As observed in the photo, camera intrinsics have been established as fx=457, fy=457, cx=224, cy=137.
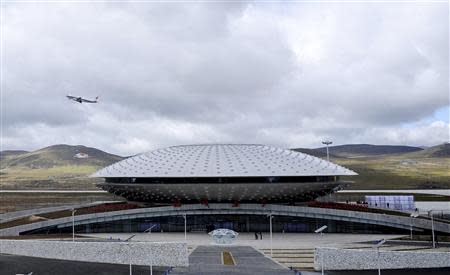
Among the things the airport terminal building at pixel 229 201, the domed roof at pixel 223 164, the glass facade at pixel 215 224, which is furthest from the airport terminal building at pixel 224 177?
the glass facade at pixel 215 224

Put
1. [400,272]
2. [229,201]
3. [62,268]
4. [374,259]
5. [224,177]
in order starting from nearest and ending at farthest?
[400,272] → [374,259] → [62,268] → [224,177] → [229,201]

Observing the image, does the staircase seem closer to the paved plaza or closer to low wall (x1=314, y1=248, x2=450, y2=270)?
low wall (x1=314, y1=248, x2=450, y2=270)

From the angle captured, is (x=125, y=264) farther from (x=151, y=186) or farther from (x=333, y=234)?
(x=333, y=234)

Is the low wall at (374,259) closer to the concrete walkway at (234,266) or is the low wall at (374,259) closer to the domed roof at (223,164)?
the concrete walkway at (234,266)

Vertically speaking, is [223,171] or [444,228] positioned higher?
[223,171]

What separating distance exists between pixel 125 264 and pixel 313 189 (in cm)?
3817

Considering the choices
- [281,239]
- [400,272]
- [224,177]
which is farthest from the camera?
[224,177]

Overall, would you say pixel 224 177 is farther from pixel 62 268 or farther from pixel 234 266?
pixel 62 268

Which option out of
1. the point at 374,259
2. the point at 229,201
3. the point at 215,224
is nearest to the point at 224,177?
the point at 229,201

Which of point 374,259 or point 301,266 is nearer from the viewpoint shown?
point 374,259

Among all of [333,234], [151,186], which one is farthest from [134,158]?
[333,234]

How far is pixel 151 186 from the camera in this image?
2778 inches

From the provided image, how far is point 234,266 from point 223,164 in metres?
32.0

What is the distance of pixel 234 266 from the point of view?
39.8 m
